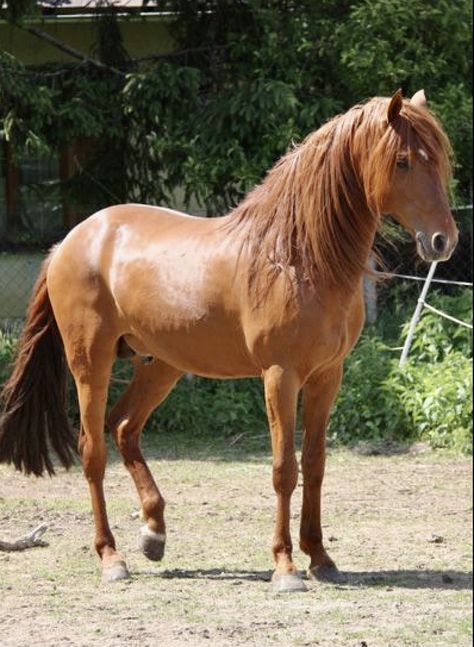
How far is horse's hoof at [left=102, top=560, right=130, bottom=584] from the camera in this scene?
5629mm

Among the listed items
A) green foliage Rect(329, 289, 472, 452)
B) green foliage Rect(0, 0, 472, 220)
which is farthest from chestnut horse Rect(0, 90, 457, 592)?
green foliage Rect(0, 0, 472, 220)

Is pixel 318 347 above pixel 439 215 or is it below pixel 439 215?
below

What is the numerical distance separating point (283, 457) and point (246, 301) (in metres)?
0.68

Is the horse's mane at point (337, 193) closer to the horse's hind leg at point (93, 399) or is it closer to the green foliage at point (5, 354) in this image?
the horse's hind leg at point (93, 399)

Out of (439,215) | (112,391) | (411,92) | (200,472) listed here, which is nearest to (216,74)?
(411,92)

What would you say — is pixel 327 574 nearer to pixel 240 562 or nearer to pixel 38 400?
pixel 240 562

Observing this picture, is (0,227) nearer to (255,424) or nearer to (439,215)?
(255,424)

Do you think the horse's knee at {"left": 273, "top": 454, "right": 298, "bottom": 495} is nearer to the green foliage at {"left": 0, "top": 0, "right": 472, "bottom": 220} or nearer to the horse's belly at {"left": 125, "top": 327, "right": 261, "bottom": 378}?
the horse's belly at {"left": 125, "top": 327, "right": 261, "bottom": 378}

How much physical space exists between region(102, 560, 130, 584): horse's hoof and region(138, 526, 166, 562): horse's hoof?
239mm

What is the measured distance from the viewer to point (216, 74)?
10430 mm

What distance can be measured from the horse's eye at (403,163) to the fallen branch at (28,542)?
8.20 ft

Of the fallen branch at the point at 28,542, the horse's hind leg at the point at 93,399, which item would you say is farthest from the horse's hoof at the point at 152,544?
the fallen branch at the point at 28,542

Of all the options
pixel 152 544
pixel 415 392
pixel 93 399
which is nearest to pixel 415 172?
pixel 93 399

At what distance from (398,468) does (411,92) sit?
3356mm
